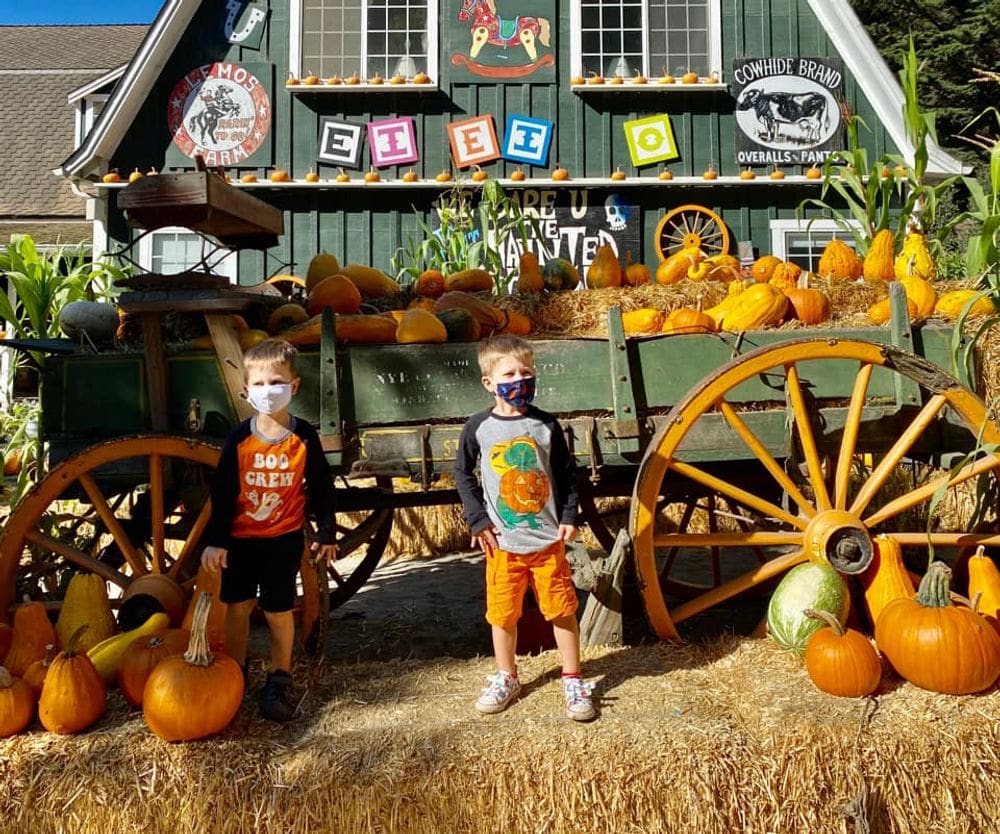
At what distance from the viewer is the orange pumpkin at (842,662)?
2535mm

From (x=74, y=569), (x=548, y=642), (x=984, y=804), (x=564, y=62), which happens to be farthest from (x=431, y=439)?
(x=564, y=62)

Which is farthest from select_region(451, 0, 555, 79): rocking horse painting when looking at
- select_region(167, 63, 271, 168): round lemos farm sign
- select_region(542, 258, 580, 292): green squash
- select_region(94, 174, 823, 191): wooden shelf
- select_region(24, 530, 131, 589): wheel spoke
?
select_region(24, 530, 131, 589): wheel spoke

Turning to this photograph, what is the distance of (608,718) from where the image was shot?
2.47 meters

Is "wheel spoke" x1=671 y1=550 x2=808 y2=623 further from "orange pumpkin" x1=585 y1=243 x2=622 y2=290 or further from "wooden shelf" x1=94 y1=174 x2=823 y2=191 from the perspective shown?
"wooden shelf" x1=94 y1=174 x2=823 y2=191

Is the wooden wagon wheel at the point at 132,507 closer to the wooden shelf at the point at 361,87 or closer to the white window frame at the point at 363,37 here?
the wooden shelf at the point at 361,87

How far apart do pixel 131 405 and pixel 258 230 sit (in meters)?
0.98

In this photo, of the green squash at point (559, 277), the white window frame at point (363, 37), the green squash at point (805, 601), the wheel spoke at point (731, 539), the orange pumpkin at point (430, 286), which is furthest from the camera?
the white window frame at point (363, 37)

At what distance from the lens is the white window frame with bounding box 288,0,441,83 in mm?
8391

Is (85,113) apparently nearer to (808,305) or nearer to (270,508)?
(270,508)

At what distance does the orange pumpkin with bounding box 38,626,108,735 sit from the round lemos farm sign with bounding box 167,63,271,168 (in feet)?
23.0

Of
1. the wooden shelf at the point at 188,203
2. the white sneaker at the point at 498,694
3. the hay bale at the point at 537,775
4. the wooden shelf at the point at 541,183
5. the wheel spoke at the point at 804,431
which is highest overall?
the wooden shelf at the point at 541,183

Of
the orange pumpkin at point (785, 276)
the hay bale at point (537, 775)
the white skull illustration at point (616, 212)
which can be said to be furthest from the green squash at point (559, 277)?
the white skull illustration at point (616, 212)

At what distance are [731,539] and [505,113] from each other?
6564 mm

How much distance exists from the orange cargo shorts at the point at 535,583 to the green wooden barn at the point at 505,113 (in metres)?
6.00
